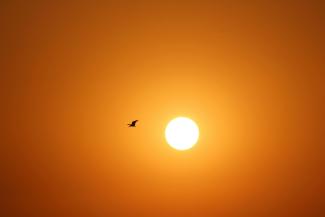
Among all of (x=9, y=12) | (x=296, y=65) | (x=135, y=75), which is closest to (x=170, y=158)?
(x=135, y=75)

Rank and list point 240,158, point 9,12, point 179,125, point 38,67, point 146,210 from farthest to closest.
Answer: point 146,210, point 240,158, point 179,125, point 38,67, point 9,12

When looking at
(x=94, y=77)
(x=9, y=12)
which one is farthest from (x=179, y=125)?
(x=9, y=12)

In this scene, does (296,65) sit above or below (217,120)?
above

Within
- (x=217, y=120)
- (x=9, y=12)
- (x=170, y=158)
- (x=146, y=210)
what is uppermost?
(x=9, y=12)

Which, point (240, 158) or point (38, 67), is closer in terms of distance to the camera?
point (38, 67)

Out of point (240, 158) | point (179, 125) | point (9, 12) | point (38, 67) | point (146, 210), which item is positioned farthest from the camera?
point (146, 210)

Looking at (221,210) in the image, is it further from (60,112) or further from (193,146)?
(60,112)

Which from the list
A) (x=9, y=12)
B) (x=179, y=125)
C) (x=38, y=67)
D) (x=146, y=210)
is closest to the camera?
(x=9, y=12)

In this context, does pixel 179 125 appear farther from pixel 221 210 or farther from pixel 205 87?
pixel 221 210

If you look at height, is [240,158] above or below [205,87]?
below
